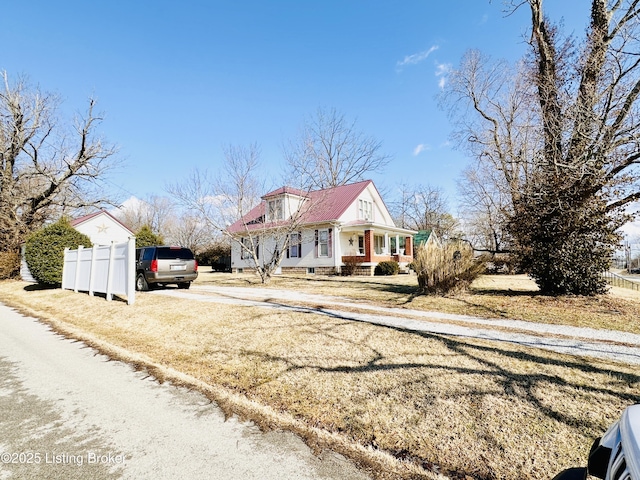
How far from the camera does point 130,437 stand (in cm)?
285

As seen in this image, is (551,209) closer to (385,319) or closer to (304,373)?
(385,319)

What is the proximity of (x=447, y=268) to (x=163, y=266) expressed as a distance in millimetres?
10028

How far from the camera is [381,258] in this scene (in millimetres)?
23484

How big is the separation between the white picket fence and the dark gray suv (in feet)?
5.23

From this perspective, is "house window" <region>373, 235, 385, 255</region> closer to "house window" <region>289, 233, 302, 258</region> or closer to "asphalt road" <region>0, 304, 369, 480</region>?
"house window" <region>289, 233, 302, 258</region>

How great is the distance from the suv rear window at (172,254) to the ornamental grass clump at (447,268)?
8.86 m

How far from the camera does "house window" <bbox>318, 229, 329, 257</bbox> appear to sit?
2312 centimetres

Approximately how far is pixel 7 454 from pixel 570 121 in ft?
37.6

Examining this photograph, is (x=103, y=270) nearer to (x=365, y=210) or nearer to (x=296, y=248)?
(x=296, y=248)

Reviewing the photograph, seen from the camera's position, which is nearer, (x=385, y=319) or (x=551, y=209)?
(x=385, y=319)

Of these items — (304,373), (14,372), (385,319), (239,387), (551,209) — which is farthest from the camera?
(551,209)

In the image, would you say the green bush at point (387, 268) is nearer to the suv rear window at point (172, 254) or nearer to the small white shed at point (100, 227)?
the suv rear window at point (172, 254)

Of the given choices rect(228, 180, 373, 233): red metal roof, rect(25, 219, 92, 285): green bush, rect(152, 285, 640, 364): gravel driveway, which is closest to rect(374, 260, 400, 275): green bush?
rect(228, 180, 373, 233): red metal roof

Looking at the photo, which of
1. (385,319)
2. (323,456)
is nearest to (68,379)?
(323,456)
